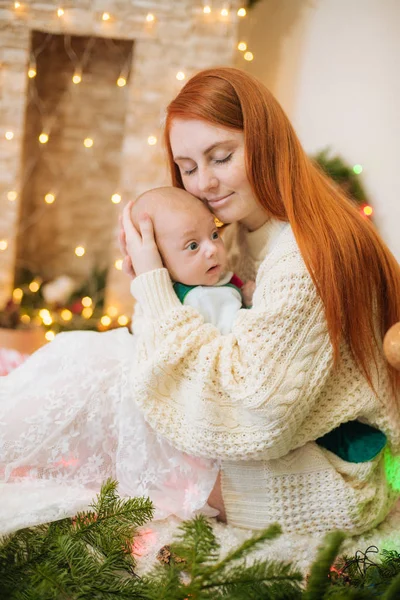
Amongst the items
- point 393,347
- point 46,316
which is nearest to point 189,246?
point 393,347

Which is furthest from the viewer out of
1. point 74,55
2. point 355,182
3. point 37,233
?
point 37,233

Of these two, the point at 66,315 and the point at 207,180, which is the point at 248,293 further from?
the point at 66,315

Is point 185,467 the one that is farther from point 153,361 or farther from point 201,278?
point 201,278

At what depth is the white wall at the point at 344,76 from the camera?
2393 mm

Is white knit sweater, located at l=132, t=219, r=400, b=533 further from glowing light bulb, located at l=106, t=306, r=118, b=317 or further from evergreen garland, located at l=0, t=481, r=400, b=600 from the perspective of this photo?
glowing light bulb, located at l=106, t=306, r=118, b=317

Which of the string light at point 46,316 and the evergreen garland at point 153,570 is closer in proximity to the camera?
the evergreen garland at point 153,570

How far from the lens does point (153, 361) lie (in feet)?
4.59

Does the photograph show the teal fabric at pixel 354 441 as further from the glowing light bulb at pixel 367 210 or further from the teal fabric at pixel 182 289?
the glowing light bulb at pixel 367 210

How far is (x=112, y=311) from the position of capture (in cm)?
358

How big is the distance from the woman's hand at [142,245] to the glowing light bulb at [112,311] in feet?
6.37

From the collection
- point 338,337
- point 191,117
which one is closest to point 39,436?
point 338,337

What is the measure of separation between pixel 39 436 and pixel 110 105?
9.45ft

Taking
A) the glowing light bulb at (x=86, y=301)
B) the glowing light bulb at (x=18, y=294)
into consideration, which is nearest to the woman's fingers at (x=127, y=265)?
the glowing light bulb at (x=86, y=301)

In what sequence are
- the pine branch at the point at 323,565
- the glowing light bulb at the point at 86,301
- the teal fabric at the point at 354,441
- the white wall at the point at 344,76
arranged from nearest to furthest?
the pine branch at the point at 323,565
the teal fabric at the point at 354,441
the white wall at the point at 344,76
the glowing light bulb at the point at 86,301
